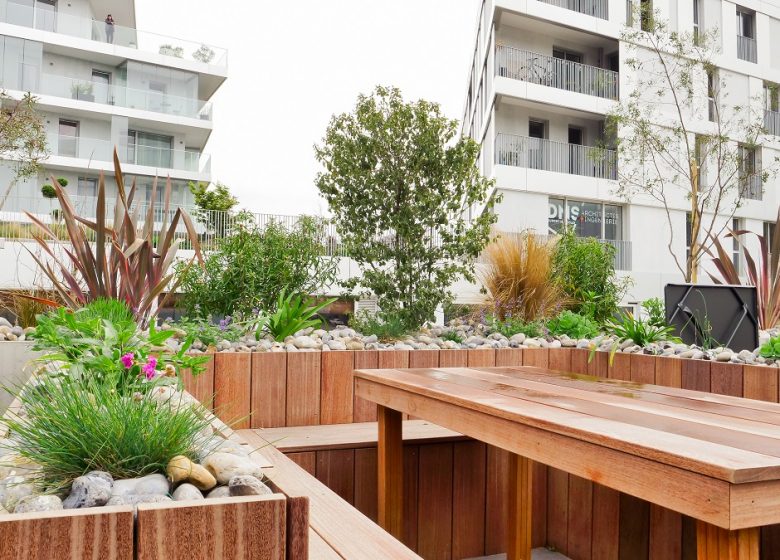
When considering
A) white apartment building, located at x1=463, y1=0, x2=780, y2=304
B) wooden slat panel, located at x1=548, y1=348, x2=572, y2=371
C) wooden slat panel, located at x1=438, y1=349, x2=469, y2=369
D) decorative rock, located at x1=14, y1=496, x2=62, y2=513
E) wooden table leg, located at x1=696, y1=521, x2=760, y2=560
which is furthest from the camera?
white apartment building, located at x1=463, y1=0, x2=780, y2=304

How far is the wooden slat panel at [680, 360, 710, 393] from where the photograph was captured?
315 cm

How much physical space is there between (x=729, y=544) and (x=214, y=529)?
2.98ft

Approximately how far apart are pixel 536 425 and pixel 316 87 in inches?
688

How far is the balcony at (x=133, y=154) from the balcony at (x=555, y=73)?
1198cm

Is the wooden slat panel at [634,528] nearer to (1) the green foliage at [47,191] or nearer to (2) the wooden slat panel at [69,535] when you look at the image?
(2) the wooden slat panel at [69,535]

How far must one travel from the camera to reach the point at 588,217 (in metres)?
15.1

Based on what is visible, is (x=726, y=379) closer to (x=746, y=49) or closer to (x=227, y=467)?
(x=227, y=467)

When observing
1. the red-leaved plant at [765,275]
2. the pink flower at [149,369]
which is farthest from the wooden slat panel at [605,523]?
the red-leaved plant at [765,275]

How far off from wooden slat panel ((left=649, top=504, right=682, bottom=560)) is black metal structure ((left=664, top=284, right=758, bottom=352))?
1.45 m

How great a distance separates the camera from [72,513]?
0.86 metres

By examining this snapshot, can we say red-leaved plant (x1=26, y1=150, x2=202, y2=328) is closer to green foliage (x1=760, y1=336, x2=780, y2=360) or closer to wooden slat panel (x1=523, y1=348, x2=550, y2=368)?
wooden slat panel (x1=523, y1=348, x2=550, y2=368)

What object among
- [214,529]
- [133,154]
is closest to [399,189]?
[214,529]

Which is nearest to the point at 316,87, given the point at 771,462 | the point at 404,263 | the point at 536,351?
the point at 404,263

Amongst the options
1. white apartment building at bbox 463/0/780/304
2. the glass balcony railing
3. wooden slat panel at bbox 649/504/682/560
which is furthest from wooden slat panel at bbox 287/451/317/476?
the glass balcony railing
